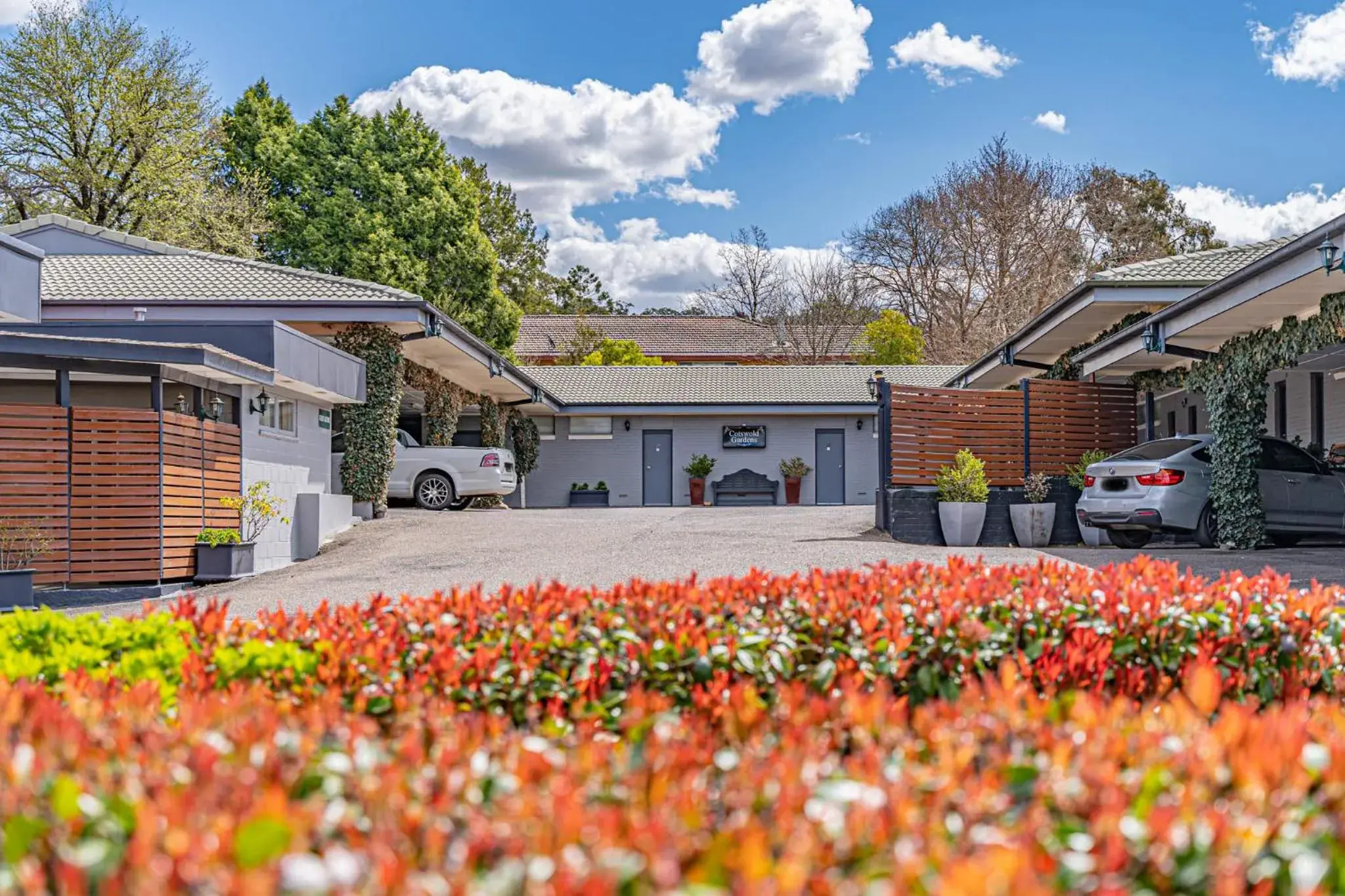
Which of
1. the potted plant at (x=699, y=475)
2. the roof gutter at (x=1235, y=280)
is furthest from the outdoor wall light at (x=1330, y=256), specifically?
the potted plant at (x=699, y=475)

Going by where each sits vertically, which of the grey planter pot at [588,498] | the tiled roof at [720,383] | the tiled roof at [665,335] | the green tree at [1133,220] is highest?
the green tree at [1133,220]

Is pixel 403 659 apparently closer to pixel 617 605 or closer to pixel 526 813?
pixel 617 605

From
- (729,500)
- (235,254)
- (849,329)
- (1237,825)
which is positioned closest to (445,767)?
(1237,825)

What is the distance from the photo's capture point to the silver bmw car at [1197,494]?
13953 mm

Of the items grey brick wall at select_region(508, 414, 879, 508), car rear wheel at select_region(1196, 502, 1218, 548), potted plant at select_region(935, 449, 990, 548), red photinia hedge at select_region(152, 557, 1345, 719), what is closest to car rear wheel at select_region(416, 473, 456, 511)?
grey brick wall at select_region(508, 414, 879, 508)

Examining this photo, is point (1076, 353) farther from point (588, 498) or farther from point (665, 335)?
point (665, 335)

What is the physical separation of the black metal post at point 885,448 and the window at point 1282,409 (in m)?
6.88

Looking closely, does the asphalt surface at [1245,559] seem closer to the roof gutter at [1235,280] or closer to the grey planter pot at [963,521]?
the grey planter pot at [963,521]

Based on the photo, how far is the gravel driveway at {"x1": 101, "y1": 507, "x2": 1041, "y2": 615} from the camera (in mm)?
11906

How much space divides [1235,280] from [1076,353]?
8222mm

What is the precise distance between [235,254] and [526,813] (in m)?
35.4

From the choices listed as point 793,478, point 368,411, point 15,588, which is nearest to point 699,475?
point 793,478

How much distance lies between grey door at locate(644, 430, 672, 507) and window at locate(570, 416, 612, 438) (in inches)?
43.5

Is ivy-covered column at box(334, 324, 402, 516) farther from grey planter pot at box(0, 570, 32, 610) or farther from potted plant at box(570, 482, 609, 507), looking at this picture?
potted plant at box(570, 482, 609, 507)
